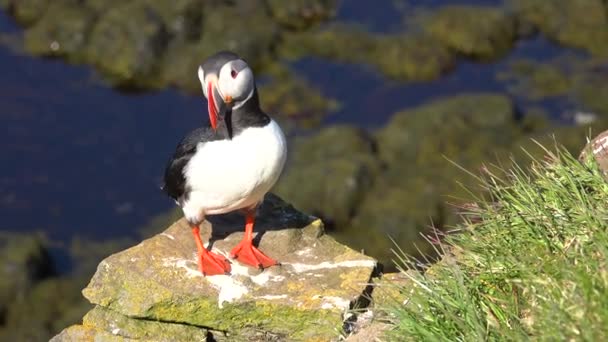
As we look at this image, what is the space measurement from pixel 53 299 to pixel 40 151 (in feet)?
14.2

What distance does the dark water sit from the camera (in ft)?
52.7

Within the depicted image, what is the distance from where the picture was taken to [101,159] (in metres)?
17.1

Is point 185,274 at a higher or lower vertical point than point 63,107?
higher

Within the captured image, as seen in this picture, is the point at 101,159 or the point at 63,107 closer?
the point at 101,159

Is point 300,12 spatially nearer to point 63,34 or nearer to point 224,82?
point 63,34

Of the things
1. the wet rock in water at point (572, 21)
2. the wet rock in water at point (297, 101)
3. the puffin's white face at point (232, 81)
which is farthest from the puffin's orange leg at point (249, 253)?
the wet rock in water at point (572, 21)

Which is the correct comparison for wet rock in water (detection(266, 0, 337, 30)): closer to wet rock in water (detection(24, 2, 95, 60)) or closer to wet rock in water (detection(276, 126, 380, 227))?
wet rock in water (detection(24, 2, 95, 60))

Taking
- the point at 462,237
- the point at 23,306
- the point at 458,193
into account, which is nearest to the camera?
the point at 462,237

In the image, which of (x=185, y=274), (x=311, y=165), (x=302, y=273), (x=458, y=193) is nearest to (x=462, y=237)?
(x=302, y=273)

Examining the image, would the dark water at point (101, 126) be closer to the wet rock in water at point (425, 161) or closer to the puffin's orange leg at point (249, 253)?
the wet rock in water at point (425, 161)

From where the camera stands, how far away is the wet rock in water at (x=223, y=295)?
6.23 meters

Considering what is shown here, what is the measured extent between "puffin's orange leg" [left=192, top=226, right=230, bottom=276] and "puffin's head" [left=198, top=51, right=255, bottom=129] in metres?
0.87

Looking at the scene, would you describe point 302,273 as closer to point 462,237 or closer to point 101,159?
point 462,237

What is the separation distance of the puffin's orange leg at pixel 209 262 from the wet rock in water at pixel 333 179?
8123 millimetres
